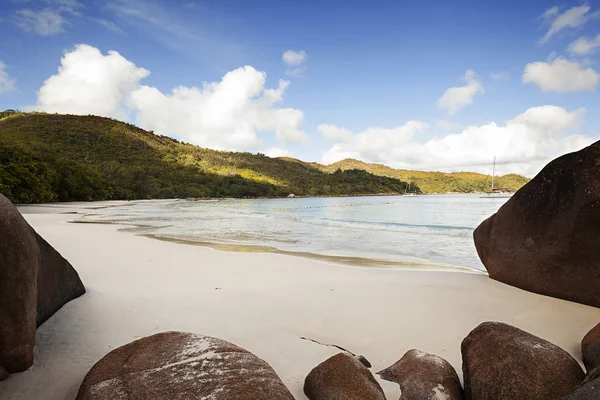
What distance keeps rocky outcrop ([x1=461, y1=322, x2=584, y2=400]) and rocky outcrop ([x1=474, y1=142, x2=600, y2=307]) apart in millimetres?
3316

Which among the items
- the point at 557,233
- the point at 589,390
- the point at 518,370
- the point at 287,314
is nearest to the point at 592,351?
the point at 518,370

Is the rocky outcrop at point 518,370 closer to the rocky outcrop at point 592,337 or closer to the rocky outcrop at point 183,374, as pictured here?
the rocky outcrop at point 592,337

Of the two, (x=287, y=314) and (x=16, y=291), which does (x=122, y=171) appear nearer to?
(x=287, y=314)

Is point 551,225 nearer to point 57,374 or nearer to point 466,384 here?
point 466,384

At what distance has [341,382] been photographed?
2.78 meters

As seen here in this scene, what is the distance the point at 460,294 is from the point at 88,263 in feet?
25.6

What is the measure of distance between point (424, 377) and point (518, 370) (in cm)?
74

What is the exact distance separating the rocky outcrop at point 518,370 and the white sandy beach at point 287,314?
2.20 ft

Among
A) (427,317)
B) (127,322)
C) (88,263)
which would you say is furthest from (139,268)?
(427,317)

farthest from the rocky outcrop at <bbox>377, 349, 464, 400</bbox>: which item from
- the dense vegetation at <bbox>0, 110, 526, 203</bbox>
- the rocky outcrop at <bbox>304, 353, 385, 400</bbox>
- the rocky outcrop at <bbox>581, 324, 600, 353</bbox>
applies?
the dense vegetation at <bbox>0, 110, 526, 203</bbox>

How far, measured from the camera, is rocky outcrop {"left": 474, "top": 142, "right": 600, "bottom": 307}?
5.31 meters

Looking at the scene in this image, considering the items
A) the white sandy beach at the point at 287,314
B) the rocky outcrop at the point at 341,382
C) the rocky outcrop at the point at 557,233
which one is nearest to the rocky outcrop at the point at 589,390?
the rocky outcrop at the point at 341,382

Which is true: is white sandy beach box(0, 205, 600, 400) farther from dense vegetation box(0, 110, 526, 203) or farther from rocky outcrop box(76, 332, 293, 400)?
dense vegetation box(0, 110, 526, 203)

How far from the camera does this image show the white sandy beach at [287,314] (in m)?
3.44
